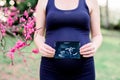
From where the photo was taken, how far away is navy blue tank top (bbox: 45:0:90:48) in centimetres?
330

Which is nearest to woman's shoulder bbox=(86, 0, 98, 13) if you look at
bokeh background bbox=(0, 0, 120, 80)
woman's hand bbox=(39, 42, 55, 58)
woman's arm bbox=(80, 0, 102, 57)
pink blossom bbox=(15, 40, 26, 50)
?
woman's arm bbox=(80, 0, 102, 57)

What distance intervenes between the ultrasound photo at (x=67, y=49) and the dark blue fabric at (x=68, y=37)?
0.08m

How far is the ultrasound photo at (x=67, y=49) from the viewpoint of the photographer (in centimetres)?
320

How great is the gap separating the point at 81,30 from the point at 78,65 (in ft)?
0.85

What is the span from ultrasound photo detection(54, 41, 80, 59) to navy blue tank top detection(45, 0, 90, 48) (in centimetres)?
10

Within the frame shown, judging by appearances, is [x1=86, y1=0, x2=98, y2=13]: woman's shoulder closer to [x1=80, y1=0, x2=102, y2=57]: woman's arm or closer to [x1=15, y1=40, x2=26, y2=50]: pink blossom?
[x1=80, y1=0, x2=102, y2=57]: woman's arm

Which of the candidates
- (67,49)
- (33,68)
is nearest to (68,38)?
(67,49)

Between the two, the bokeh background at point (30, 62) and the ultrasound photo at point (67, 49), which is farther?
the bokeh background at point (30, 62)

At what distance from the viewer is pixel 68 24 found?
333 cm

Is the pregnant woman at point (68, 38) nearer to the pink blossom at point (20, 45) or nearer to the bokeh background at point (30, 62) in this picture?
the pink blossom at point (20, 45)

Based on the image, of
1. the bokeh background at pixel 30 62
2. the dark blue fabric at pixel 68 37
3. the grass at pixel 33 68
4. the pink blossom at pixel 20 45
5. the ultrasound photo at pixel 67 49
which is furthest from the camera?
the grass at pixel 33 68

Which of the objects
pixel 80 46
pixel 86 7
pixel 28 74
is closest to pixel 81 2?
pixel 86 7

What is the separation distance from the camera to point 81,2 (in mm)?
3381

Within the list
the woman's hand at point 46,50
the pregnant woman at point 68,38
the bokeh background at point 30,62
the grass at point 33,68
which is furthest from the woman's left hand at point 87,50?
the grass at point 33,68
